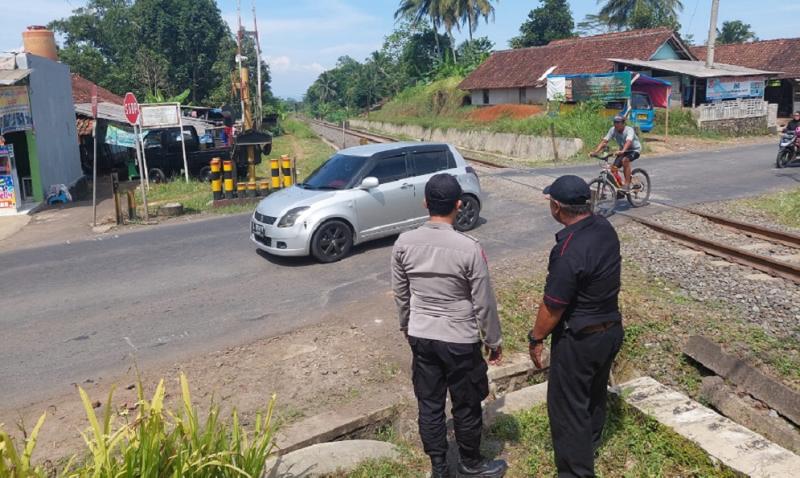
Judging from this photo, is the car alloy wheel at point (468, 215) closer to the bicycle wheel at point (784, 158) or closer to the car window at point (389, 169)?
the car window at point (389, 169)

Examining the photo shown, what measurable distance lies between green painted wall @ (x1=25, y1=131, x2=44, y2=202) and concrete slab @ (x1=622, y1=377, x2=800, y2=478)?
16.1 m

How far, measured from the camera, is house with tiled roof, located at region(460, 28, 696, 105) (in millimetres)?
32906

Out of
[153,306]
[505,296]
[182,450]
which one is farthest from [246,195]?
[182,450]

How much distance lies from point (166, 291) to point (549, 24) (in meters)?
52.4

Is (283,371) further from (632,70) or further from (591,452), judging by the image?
(632,70)

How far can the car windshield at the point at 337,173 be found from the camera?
31.4 feet

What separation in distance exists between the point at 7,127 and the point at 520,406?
14941mm

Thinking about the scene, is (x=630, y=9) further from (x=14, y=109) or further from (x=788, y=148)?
(x=14, y=109)

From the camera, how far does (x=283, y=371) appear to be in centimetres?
568

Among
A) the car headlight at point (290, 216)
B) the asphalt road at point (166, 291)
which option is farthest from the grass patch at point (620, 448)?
the car headlight at point (290, 216)

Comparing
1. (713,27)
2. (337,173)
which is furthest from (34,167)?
(713,27)

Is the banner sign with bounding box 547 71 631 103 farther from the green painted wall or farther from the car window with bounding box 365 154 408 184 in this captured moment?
the green painted wall

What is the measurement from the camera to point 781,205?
11859 mm

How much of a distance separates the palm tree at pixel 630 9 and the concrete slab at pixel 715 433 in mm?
53238
